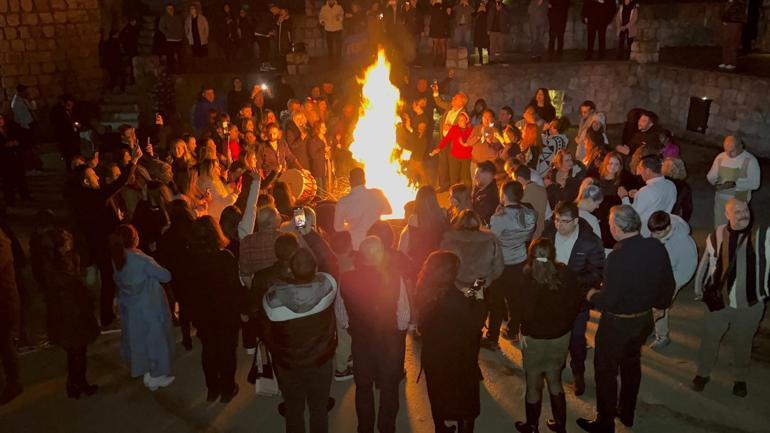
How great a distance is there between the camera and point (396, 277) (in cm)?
527

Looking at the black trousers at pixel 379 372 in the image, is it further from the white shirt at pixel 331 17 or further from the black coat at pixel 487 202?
the white shirt at pixel 331 17

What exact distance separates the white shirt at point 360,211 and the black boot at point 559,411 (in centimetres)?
271

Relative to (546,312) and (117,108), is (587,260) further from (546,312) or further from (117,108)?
(117,108)

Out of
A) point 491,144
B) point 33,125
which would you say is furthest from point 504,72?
point 33,125

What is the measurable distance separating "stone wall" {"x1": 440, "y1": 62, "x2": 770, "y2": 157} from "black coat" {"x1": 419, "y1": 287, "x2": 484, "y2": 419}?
495 inches

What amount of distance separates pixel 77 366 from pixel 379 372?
317 cm

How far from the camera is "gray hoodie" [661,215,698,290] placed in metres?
6.45

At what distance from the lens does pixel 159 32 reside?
56.8 feet

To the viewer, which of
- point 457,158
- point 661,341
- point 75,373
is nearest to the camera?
point 75,373

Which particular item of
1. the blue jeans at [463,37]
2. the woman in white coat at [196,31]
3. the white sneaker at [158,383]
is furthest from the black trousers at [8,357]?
the blue jeans at [463,37]

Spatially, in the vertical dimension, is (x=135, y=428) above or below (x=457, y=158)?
below

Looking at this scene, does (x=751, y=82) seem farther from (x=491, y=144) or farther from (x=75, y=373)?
(x=75, y=373)

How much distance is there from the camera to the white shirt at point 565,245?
19.1 ft

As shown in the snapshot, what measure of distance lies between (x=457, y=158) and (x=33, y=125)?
949 centimetres
